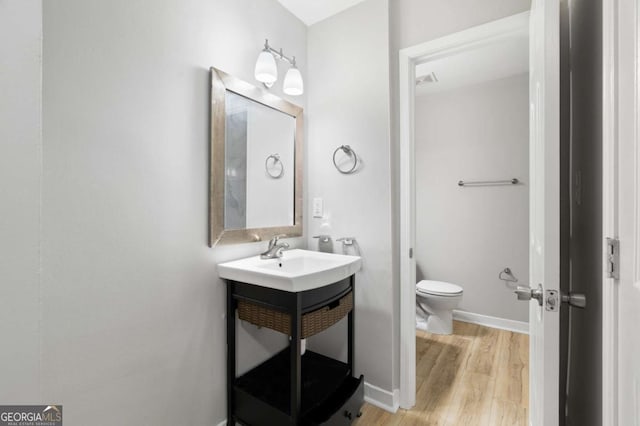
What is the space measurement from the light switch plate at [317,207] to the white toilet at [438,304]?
136 centimetres

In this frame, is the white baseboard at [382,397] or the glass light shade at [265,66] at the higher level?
the glass light shade at [265,66]

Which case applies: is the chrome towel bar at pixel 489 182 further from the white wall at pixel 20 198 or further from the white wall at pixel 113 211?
the white wall at pixel 20 198

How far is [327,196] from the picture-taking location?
1.90 metres

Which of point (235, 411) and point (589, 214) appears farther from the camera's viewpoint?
point (235, 411)

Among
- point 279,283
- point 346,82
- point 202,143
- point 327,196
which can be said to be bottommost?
point 279,283

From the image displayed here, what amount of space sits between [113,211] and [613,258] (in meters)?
1.50

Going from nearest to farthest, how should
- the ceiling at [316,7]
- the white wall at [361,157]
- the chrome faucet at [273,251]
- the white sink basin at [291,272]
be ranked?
the white sink basin at [291,272]
the chrome faucet at [273,251]
the white wall at [361,157]
the ceiling at [316,7]

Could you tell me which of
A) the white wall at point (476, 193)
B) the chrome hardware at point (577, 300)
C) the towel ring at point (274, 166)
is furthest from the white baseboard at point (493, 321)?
the towel ring at point (274, 166)

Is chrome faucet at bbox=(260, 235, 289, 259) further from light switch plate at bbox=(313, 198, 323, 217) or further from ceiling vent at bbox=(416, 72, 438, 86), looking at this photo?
ceiling vent at bbox=(416, 72, 438, 86)

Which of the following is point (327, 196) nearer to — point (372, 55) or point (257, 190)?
point (257, 190)

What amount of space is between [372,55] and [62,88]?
152 centimetres

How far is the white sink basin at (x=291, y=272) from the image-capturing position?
46.7 inches

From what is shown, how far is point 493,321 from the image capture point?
107 inches

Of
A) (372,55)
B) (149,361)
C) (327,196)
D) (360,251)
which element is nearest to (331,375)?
(360,251)
